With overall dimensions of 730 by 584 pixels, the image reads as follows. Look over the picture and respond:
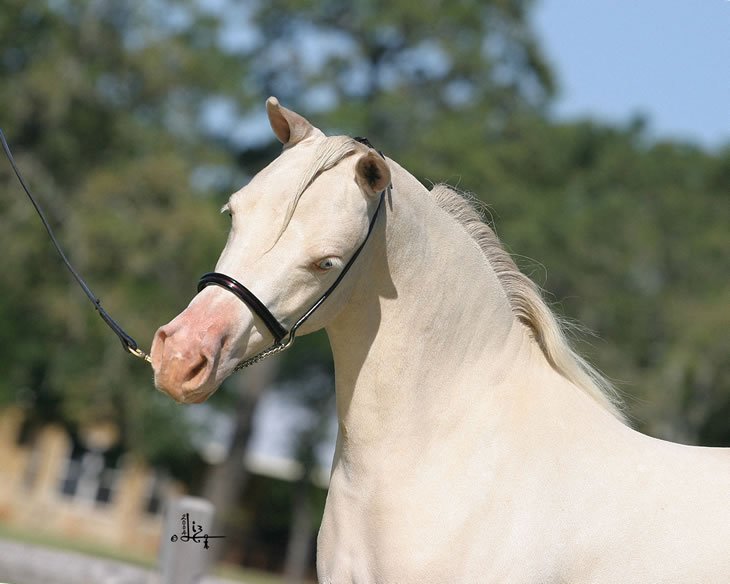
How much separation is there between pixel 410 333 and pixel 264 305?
571mm

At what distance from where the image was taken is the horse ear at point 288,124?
10.1 ft

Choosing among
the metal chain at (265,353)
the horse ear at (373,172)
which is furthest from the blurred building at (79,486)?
the horse ear at (373,172)

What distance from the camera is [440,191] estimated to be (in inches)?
134

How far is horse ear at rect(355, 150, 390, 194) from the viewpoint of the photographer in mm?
2814

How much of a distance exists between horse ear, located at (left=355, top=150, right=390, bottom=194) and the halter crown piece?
→ 0.28 feet

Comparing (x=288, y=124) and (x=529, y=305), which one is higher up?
(x=288, y=124)

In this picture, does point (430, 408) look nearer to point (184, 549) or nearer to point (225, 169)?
point (184, 549)

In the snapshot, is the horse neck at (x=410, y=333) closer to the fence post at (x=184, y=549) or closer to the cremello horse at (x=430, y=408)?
the cremello horse at (x=430, y=408)

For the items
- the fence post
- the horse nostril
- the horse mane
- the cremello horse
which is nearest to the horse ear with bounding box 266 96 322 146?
the cremello horse

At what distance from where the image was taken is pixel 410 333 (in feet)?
9.80

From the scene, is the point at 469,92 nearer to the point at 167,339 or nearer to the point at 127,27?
the point at 127,27

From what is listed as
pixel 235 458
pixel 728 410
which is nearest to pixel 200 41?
pixel 235 458

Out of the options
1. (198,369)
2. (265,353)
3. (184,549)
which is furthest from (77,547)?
(198,369)

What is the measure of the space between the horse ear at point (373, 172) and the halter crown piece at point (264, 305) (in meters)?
0.08
